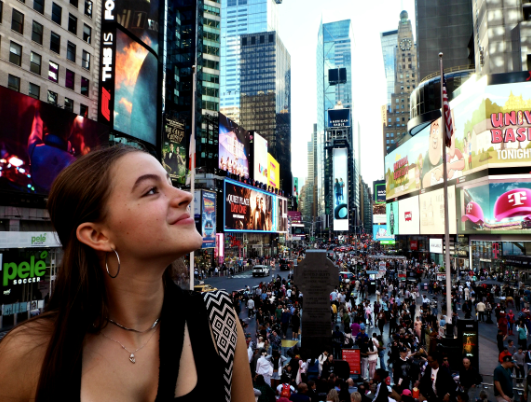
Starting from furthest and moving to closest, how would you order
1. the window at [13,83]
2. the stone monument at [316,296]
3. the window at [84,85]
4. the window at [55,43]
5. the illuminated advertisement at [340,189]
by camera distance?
the illuminated advertisement at [340,189] < the window at [84,85] < the window at [55,43] < the window at [13,83] < the stone monument at [316,296]

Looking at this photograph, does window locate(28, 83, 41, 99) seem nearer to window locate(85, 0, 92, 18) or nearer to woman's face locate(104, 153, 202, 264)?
window locate(85, 0, 92, 18)

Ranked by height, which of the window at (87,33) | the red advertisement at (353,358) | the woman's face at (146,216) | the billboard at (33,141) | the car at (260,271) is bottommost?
the car at (260,271)

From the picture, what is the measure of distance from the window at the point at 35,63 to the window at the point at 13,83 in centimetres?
163

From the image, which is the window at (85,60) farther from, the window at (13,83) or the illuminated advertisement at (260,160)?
the illuminated advertisement at (260,160)

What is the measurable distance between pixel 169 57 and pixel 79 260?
70.3 meters

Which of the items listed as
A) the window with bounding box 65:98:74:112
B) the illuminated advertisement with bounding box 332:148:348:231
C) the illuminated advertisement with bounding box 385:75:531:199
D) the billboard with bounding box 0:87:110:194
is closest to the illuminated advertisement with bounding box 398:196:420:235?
the illuminated advertisement with bounding box 385:75:531:199

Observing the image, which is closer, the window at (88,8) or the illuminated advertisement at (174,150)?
the window at (88,8)

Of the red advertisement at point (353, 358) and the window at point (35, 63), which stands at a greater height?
the window at point (35, 63)

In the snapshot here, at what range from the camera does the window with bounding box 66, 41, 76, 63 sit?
28.4 meters

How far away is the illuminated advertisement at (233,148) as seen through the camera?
60.2 meters

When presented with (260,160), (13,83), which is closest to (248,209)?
(260,160)

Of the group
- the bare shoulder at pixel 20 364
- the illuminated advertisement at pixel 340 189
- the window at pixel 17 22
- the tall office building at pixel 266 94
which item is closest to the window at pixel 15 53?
the window at pixel 17 22

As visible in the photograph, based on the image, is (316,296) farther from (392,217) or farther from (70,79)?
(392,217)

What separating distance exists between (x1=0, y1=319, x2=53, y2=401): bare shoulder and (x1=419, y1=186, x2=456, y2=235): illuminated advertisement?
50101 mm
